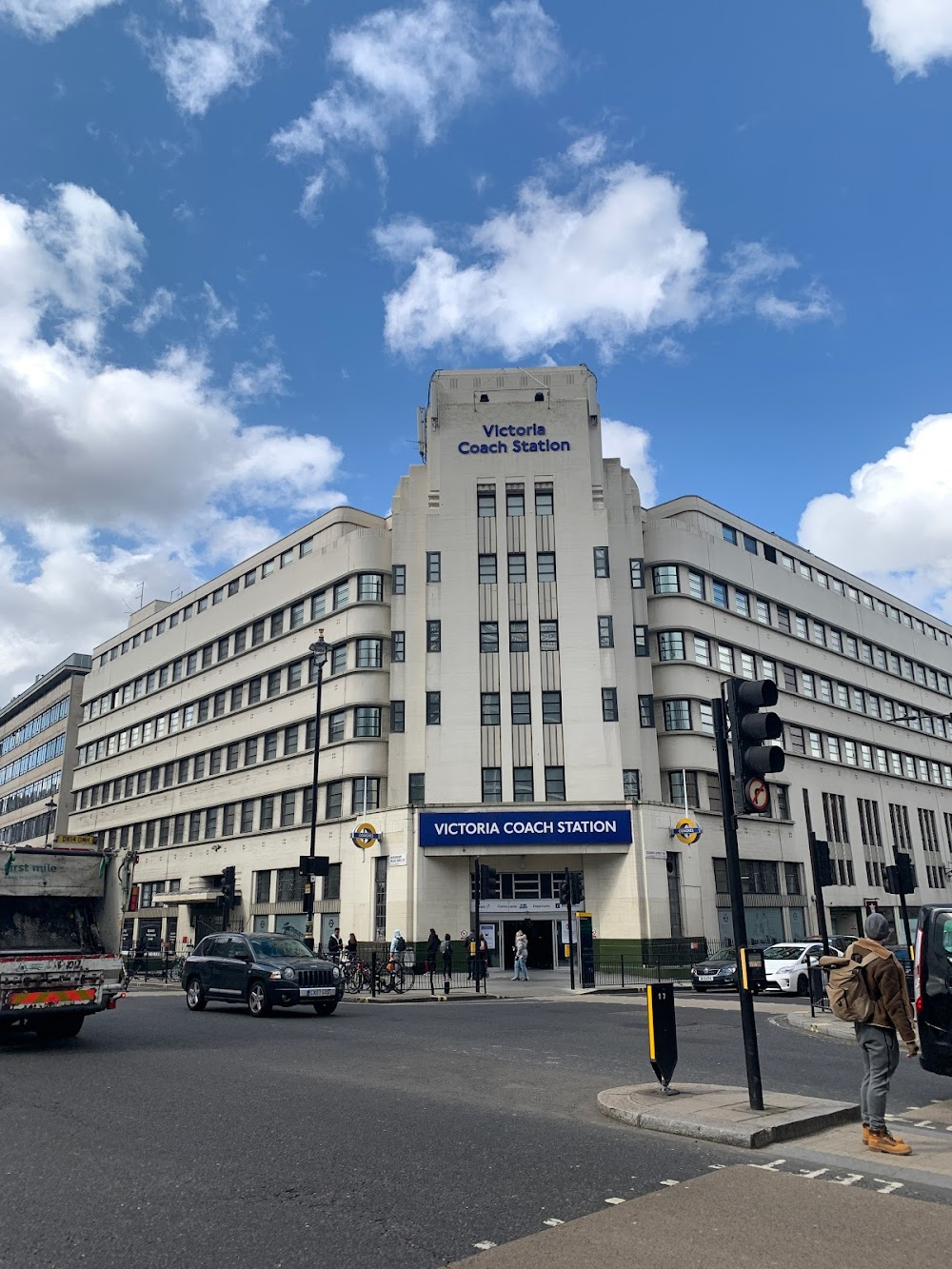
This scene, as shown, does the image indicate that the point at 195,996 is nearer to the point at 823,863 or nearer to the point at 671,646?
the point at 823,863

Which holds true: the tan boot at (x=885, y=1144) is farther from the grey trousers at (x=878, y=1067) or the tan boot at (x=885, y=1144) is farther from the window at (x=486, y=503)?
the window at (x=486, y=503)

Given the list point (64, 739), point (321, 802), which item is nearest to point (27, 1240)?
point (321, 802)

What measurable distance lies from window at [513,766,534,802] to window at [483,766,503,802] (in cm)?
57

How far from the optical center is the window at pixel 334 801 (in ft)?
136

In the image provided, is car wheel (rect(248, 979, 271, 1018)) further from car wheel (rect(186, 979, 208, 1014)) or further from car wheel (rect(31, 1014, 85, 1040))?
car wheel (rect(31, 1014, 85, 1040))

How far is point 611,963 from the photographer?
3528 cm

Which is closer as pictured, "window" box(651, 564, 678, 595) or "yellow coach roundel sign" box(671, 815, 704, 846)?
"yellow coach roundel sign" box(671, 815, 704, 846)

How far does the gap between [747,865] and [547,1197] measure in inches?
1592

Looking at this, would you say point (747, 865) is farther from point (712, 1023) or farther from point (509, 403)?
point (712, 1023)

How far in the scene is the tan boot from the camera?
675 centimetres

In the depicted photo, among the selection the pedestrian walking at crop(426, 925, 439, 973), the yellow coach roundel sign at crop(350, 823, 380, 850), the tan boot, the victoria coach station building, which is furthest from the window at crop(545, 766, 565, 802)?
the tan boot

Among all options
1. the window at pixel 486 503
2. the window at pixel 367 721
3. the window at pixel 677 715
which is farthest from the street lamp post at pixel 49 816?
the window at pixel 677 715

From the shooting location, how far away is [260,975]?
762 inches

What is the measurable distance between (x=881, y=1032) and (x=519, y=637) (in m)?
33.0
